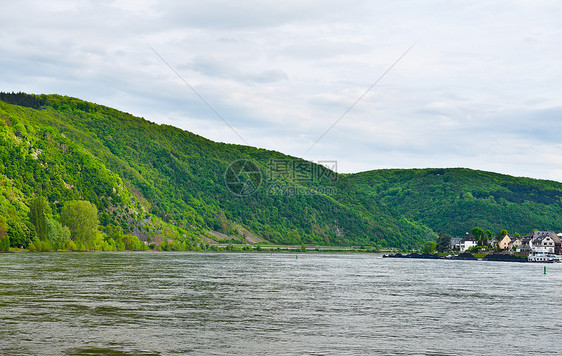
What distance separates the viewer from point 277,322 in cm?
3644

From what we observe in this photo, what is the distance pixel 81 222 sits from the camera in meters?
178

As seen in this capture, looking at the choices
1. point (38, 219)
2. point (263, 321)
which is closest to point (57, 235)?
point (38, 219)

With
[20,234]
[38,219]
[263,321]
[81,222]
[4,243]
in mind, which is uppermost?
[38,219]

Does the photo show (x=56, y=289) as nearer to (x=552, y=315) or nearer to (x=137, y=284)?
(x=137, y=284)

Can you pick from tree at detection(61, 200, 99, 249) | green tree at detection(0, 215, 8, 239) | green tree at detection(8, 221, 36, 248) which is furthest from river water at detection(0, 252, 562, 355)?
tree at detection(61, 200, 99, 249)

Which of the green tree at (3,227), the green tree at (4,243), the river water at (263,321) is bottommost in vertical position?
the green tree at (4,243)

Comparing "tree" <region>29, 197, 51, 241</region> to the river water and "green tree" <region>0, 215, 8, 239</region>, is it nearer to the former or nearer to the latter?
"green tree" <region>0, 215, 8, 239</region>

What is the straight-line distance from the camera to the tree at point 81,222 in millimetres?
175750

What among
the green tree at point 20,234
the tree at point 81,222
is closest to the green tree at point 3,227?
the green tree at point 20,234

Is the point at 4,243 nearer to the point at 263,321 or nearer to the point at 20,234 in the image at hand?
the point at 20,234

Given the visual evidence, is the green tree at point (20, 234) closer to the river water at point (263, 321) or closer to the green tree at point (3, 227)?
the green tree at point (3, 227)

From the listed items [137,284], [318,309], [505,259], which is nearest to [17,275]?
[137,284]

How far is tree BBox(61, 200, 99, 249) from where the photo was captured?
577 ft

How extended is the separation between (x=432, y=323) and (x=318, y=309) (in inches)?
359
